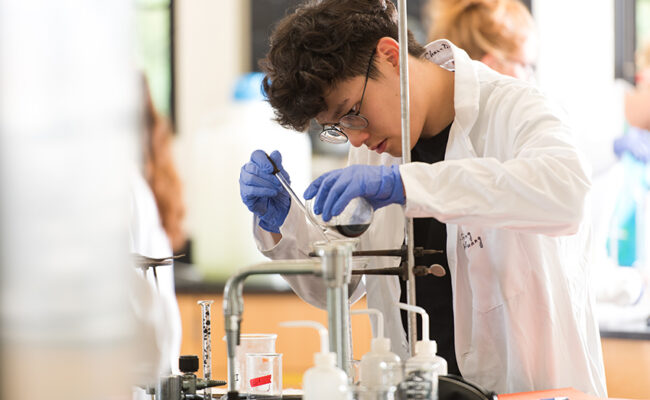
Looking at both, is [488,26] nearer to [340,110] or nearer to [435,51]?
[435,51]

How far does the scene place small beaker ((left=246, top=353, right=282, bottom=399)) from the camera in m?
1.36

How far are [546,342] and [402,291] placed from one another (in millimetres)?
362

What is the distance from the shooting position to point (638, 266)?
3.32m

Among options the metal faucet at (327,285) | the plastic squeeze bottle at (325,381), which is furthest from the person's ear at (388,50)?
the plastic squeeze bottle at (325,381)

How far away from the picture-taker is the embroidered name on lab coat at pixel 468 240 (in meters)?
1.56

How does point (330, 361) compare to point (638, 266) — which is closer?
point (330, 361)

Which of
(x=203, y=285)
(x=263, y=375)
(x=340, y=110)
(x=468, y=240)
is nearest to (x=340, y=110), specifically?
(x=340, y=110)

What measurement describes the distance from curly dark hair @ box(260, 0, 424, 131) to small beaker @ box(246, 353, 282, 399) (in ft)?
1.78

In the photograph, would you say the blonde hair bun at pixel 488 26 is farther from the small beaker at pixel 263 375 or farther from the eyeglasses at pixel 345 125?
the small beaker at pixel 263 375

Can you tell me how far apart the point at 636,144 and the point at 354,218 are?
7.97ft

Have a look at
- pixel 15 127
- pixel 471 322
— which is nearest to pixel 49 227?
pixel 15 127

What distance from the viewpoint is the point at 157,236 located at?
192 cm

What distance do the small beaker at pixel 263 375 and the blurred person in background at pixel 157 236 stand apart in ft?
Answer: 0.50

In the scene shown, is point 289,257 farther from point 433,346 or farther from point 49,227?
point 49,227
